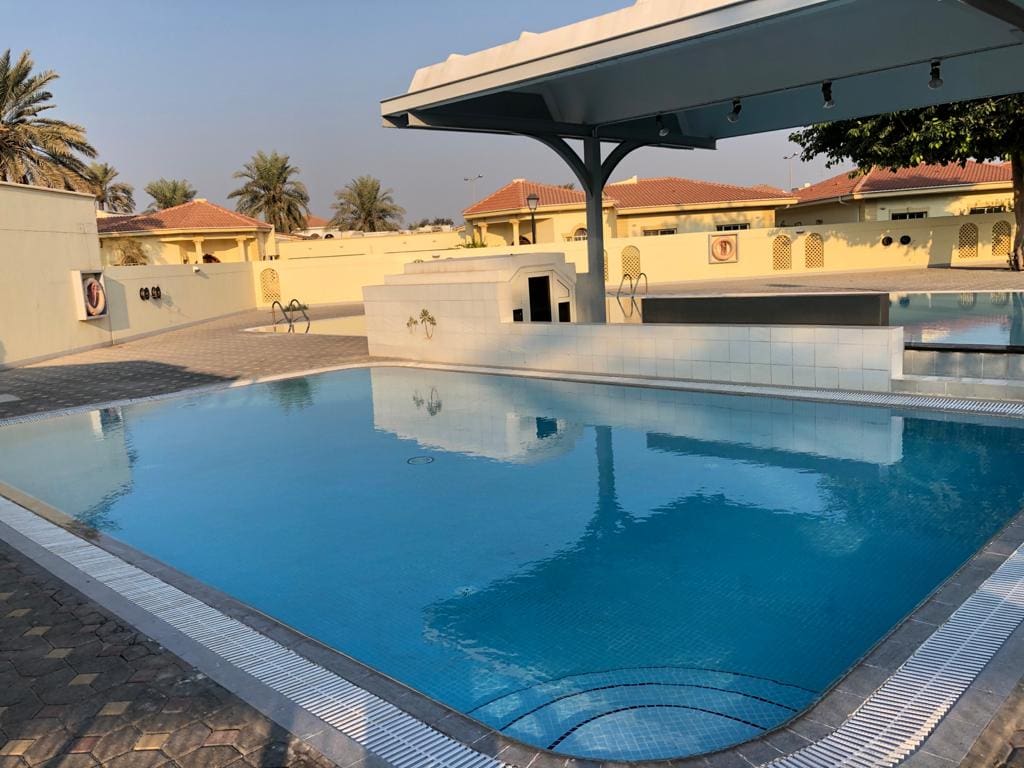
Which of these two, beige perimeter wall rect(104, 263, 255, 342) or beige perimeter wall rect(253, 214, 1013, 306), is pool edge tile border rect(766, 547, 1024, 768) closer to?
beige perimeter wall rect(104, 263, 255, 342)

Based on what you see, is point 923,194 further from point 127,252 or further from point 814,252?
point 127,252

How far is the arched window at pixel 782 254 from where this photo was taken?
98.6 ft

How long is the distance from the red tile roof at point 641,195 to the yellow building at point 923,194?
3101 millimetres

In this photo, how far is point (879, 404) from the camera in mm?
9219

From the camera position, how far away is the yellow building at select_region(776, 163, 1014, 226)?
3212 cm

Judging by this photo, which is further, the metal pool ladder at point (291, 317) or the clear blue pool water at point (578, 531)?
the metal pool ladder at point (291, 317)

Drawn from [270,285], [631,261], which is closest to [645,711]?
[631,261]

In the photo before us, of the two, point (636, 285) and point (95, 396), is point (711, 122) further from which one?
point (636, 285)

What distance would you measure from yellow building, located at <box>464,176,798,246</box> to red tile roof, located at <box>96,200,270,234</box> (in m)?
11.2

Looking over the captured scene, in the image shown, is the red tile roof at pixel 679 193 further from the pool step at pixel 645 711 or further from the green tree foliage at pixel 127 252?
the pool step at pixel 645 711

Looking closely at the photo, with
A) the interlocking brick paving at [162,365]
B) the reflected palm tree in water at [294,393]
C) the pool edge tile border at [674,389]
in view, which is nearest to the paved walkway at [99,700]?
the reflected palm tree in water at [294,393]

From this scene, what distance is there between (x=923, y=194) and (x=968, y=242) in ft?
13.5

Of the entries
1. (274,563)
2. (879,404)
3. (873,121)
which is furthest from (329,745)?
(873,121)

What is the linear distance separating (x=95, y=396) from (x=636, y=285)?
66.2 ft
